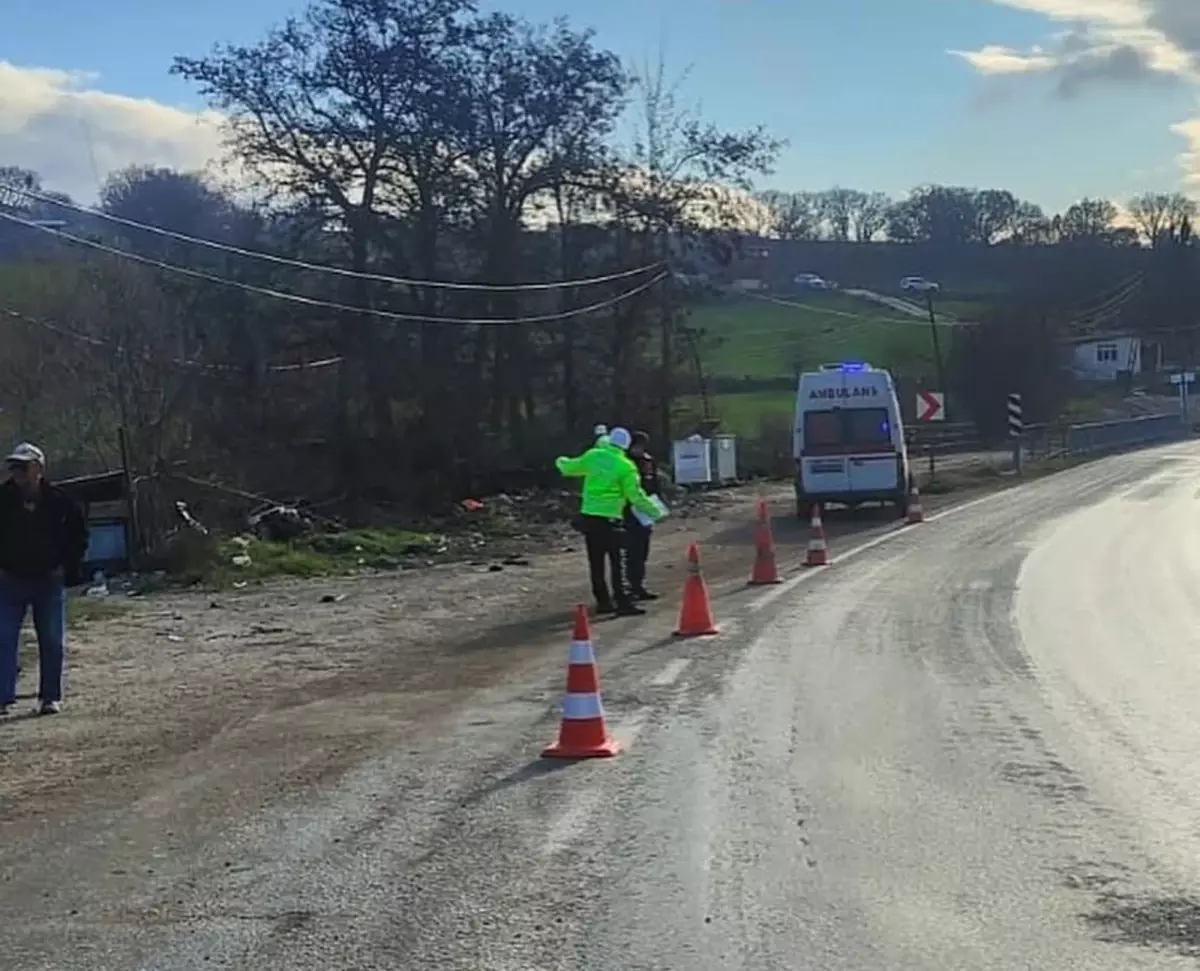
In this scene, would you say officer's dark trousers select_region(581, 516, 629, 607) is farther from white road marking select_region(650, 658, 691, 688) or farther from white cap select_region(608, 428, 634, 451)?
white road marking select_region(650, 658, 691, 688)

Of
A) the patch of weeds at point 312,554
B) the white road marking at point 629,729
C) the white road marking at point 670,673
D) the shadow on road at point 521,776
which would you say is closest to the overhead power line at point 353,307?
the patch of weeds at point 312,554

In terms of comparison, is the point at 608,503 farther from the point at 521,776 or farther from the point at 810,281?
Answer: the point at 810,281

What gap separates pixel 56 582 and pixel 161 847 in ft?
15.8

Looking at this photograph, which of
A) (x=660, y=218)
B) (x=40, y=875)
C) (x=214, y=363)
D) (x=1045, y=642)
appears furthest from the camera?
(x=660, y=218)

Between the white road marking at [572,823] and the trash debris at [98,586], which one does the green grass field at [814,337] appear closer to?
the trash debris at [98,586]

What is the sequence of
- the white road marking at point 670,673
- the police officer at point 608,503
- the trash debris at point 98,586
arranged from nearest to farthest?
the white road marking at point 670,673
the police officer at point 608,503
the trash debris at point 98,586

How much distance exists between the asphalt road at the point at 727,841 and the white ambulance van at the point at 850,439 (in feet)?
59.8

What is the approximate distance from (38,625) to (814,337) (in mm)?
74244

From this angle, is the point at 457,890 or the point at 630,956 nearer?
the point at 630,956

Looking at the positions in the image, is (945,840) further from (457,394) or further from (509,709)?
(457,394)

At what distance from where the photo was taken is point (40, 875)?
23.8 feet

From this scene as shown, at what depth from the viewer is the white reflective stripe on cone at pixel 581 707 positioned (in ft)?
31.2

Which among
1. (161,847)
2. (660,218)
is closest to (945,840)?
(161,847)

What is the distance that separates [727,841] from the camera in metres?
7.37
